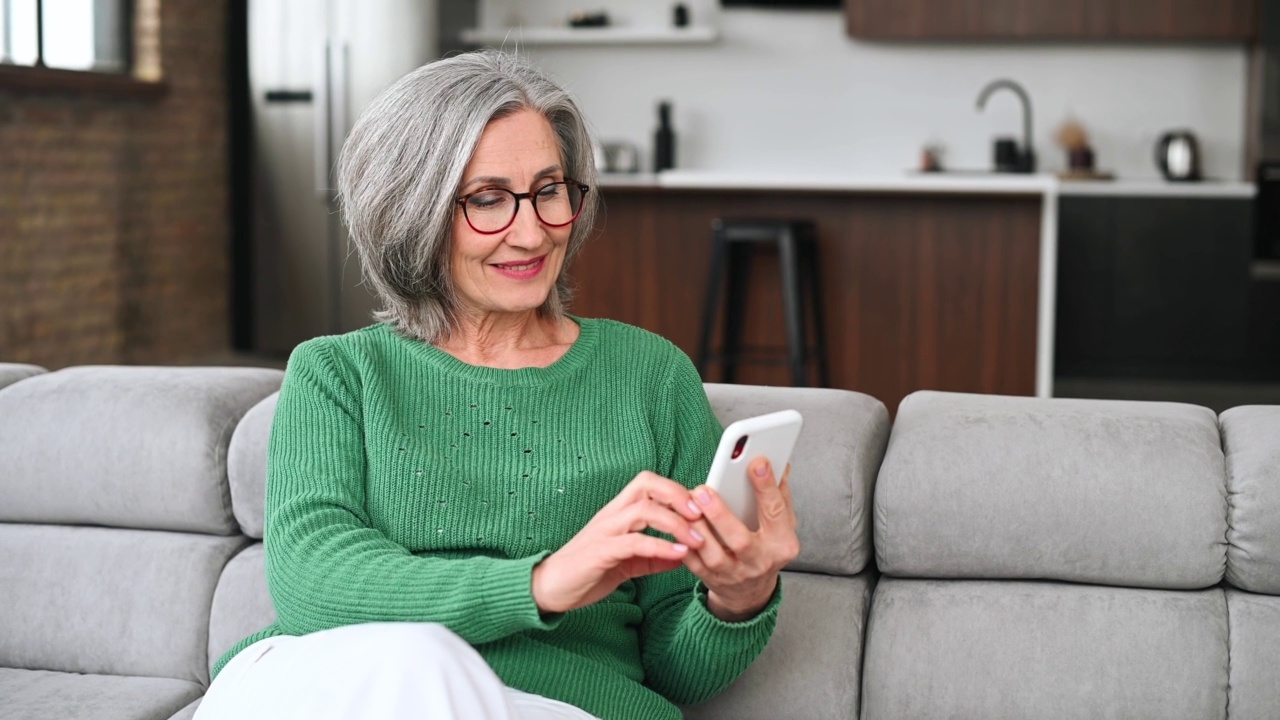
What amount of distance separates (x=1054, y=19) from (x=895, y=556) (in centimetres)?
472

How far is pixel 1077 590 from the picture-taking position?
5.41 feet

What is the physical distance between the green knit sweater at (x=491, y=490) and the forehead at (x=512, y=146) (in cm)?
23

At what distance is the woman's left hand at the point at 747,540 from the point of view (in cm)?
124

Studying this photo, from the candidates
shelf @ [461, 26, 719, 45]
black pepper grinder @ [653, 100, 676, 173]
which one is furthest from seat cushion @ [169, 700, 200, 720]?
shelf @ [461, 26, 719, 45]

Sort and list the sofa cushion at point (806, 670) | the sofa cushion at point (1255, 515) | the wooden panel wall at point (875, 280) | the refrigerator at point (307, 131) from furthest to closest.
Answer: the refrigerator at point (307, 131)
the wooden panel wall at point (875, 280)
the sofa cushion at point (806, 670)
the sofa cushion at point (1255, 515)

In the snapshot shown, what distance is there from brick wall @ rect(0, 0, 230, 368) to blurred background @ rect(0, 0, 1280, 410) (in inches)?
0.5

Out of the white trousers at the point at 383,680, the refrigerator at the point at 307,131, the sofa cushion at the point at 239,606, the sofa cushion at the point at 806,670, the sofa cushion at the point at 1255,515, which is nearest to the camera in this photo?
the white trousers at the point at 383,680

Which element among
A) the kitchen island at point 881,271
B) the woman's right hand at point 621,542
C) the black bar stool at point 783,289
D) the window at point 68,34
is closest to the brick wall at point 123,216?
the window at point 68,34

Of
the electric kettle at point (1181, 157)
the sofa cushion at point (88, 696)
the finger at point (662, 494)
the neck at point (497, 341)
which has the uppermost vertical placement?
the electric kettle at point (1181, 157)

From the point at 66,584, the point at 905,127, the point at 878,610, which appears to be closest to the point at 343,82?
the point at 905,127

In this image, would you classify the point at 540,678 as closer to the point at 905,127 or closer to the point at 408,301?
the point at 408,301

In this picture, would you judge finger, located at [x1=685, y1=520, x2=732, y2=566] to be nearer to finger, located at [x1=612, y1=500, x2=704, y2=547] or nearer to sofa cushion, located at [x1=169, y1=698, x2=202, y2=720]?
finger, located at [x1=612, y1=500, x2=704, y2=547]

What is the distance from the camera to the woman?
4.31 feet

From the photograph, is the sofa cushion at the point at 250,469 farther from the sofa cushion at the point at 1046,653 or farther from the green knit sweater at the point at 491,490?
the sofa cushion at the point at 1046,653
